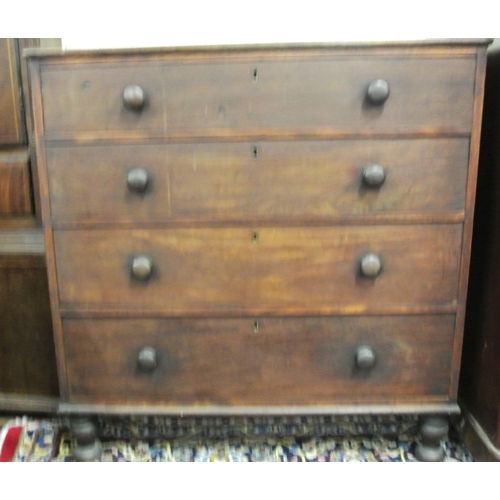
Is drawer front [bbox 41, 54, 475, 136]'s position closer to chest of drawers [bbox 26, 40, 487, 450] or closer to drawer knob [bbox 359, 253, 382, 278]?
chest of drawers [bbox 26, 40, 487, 450]

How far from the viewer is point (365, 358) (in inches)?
38.7

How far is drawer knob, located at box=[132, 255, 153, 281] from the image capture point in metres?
0.97

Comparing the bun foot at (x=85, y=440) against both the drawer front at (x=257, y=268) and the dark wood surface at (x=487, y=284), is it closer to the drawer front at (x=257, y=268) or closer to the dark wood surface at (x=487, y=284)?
the drawer front at (x=257, y=268)

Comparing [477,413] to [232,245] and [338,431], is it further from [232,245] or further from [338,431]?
[232,245]

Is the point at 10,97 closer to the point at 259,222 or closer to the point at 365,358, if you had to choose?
the point at 259,222

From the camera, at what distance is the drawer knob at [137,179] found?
0.92 m

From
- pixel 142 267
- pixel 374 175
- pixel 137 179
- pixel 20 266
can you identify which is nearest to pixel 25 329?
pixel 20 266

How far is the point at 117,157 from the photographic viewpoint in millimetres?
941

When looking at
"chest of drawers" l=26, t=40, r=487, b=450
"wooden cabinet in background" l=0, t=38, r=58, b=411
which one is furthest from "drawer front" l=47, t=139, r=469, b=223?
"wooden cabinet in background" l=0, t=38, r=58, b=411

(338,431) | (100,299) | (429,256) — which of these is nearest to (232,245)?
(100,299)

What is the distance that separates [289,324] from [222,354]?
0.17 metres

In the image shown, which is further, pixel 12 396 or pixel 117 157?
pixel 12 396

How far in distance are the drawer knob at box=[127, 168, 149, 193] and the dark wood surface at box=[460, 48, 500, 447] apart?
80 centimetres
